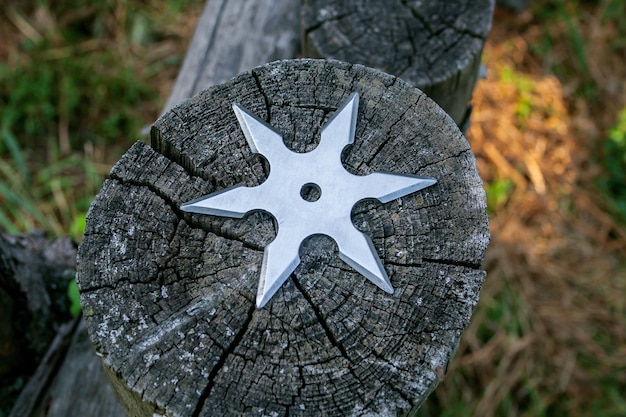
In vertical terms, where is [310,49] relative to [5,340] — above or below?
above

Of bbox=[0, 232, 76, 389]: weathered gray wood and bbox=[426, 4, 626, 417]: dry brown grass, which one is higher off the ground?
bbox=[0, 232, 76, 389]: weathered gray wood

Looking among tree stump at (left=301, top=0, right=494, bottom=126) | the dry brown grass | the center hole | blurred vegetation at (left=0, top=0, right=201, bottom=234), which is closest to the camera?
the center hole

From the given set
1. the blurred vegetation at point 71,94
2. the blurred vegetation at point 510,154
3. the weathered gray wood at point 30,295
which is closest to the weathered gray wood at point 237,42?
the weathered gray wood at point 30,295

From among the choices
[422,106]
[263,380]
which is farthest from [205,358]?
[422,106]

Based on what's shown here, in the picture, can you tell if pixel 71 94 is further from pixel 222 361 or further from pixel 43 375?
pixel 222 361

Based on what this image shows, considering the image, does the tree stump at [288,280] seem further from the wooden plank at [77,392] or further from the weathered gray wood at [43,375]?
the weathered gray wood at [43,375]

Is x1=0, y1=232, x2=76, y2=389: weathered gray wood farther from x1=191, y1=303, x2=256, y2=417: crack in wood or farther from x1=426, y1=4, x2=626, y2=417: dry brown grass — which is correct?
x1=426, y1=4, x2=626, y2=417: dry brown grass

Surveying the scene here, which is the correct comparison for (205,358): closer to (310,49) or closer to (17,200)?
(310,49)

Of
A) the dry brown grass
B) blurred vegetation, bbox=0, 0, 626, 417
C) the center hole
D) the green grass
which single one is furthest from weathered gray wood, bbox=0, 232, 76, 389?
the green grass
